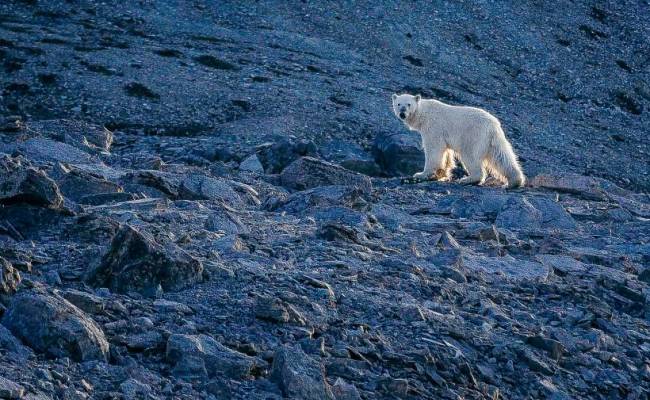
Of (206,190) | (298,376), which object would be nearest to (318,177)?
(206,190)

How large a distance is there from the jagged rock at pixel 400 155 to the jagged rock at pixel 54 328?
14.6 meters

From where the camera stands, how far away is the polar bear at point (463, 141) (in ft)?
51.7

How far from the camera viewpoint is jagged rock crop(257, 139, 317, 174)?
60.5ft

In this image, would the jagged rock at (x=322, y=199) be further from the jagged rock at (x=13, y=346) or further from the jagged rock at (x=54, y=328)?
the jagged rock at (x=13, y=346)

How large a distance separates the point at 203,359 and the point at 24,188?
3493 millimetres

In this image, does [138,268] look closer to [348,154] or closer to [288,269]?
[288,269]

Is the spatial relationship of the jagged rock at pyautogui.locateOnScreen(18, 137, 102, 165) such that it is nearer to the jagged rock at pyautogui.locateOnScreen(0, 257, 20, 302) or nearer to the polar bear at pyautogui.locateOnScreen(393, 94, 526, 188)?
the polar bear at pyautogui.locateOnScreen(393, 94, 526, 188)

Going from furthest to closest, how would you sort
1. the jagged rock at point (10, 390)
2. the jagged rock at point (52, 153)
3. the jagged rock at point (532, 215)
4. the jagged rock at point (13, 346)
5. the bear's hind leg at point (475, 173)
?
the bear's hind leg at point (475, 173), the jagged rock at point (52, 153), the jagged rock at point (532, 215), the jagged rock at point (13, 346), the jagged rock at point (10, 390)

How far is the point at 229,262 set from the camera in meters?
8.20

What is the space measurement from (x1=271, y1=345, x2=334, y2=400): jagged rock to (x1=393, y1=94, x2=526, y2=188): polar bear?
10.1 metres

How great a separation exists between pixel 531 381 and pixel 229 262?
2650mm

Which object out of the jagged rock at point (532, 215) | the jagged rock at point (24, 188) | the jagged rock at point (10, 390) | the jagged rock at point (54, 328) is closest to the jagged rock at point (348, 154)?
the jagged rock at point (532, 215)

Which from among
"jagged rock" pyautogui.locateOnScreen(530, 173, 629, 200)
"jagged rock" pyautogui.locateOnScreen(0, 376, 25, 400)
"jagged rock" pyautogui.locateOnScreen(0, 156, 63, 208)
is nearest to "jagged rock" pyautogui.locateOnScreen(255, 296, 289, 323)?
"jagged rock" pyautogui.locateOnScreen(0, 376, 25, 400)

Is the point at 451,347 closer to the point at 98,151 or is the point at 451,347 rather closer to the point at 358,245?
the point at 358,245
